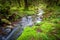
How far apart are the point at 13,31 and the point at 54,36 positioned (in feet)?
10.9

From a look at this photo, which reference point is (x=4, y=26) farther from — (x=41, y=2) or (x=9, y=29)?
(x=41, y=2)

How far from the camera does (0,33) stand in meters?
8.28

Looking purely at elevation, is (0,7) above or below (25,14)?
above

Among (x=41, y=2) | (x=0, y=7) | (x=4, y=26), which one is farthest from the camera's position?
(x=41, y=2)

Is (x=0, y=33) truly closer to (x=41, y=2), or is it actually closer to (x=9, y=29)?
(x=9, y=29)

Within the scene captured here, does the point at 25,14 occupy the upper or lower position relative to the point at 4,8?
lower

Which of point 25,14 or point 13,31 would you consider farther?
point 25,14

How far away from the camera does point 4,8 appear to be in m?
11.7

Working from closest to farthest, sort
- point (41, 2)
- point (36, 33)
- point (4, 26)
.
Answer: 1. point (36, 33)
2. point (4, 26)
3. point (41, 2)

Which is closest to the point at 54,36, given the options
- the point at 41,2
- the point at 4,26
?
the point at 4,26

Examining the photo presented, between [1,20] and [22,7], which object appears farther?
[22,7]

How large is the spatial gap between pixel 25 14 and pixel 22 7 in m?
2.27

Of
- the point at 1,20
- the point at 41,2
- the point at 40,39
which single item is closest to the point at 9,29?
the point at 1,20

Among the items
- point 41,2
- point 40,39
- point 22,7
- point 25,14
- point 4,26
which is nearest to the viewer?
point 40,39
